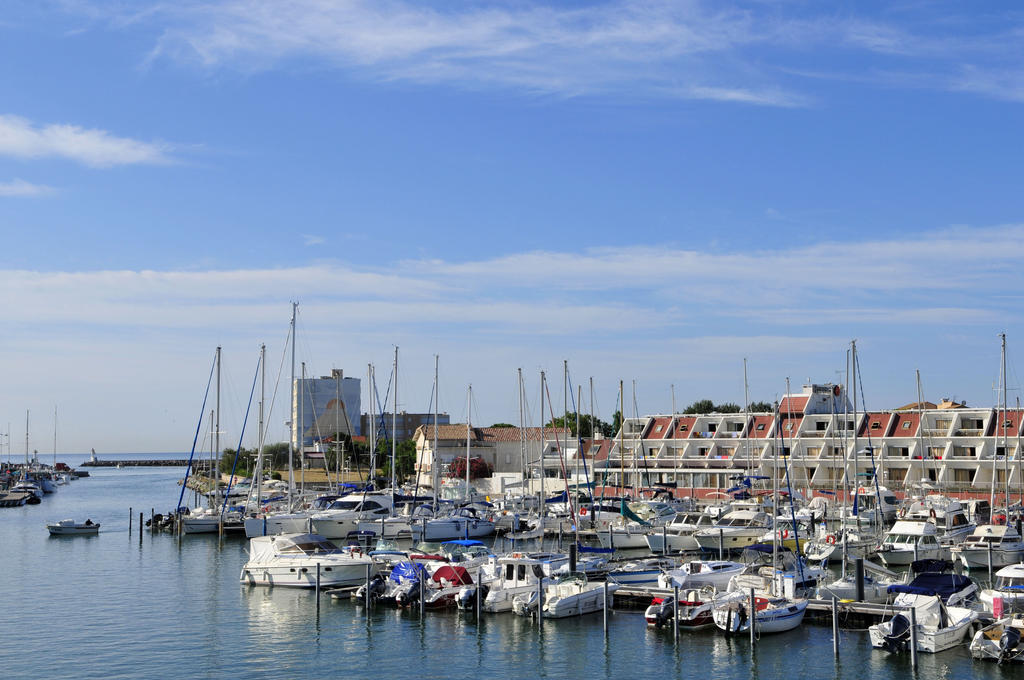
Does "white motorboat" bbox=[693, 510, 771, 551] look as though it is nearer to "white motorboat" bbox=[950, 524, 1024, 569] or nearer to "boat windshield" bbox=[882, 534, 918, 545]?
"boat windshield" bbox=[882, 534, 918, 545]

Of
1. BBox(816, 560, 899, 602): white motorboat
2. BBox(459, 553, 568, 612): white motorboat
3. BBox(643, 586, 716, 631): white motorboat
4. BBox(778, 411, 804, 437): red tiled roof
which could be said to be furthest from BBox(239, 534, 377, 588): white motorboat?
BBox(778, 411, 804, 437): red tiled roof

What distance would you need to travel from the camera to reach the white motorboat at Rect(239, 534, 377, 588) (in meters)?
48.2

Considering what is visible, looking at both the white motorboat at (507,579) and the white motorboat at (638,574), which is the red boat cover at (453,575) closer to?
the white motorboat at (507,579)

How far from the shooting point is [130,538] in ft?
247

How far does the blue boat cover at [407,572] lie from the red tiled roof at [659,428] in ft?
235

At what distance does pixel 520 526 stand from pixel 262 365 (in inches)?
881

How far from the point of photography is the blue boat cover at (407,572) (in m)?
45.1

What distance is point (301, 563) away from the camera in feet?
162

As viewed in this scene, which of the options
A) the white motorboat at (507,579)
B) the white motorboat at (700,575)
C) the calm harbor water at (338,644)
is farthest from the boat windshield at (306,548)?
the white motorboat at (700,575)

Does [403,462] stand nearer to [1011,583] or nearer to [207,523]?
[207,523]

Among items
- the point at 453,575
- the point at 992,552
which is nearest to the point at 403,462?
the point at 992,552

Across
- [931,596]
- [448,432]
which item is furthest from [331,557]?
[448,432]

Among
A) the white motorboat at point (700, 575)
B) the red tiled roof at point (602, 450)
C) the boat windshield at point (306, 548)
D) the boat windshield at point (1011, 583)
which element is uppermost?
the red tiled roof at point (602, 450)

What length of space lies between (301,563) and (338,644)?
10900 mm
